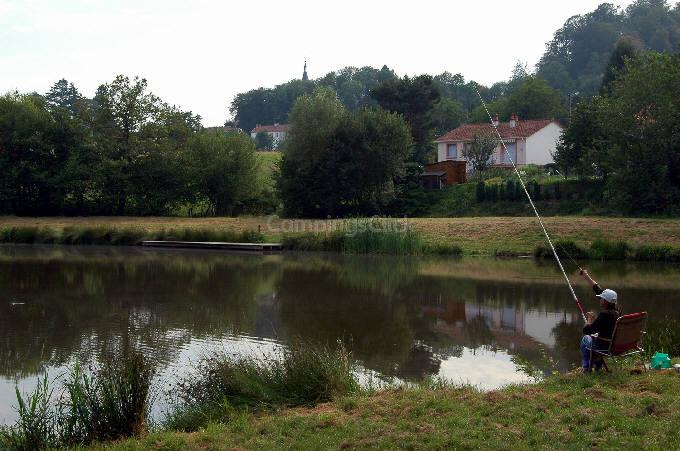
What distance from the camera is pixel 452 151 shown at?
6688 cm

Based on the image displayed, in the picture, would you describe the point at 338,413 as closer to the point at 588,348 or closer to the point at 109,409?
the point at 109,409

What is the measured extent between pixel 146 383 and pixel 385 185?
41.9 m

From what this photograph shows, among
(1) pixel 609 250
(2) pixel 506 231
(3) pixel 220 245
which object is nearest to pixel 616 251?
(1) pixel 609 250

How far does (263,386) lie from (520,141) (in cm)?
5538

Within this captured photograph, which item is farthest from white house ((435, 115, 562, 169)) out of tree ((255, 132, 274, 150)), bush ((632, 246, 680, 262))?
tree ((255, 132, 274, 150))

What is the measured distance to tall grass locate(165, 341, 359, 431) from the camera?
9570 millimetres

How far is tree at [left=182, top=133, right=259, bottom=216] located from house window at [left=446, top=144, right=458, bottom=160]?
19.9 m

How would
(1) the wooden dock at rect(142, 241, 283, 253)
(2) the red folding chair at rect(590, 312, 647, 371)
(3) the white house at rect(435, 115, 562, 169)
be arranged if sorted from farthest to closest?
1. (3) the white house at rect(435, 115, 562, 169)
2. (1) the wooden dock at rect(142, 241, 283, 253)
3. (2) the red folding chair at rect(590, 312, 647, 371)

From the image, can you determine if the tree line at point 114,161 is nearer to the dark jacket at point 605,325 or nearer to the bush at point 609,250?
the bush at point 609,250

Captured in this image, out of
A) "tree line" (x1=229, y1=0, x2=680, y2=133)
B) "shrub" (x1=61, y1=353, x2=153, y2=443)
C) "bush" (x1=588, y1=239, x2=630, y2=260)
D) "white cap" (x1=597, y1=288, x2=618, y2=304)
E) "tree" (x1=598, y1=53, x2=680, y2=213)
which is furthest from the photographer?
"tree line" (x1=229, y1=0, x2=680, y2=133)

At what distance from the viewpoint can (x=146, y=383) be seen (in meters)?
8.85

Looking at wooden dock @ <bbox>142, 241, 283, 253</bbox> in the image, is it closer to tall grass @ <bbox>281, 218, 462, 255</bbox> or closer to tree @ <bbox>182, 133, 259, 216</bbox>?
tall grass @ <bbox>281, 218, 462, 255</bbox>

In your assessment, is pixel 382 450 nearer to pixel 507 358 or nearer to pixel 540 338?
pixel 507 358

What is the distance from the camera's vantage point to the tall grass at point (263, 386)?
9.57 meters
